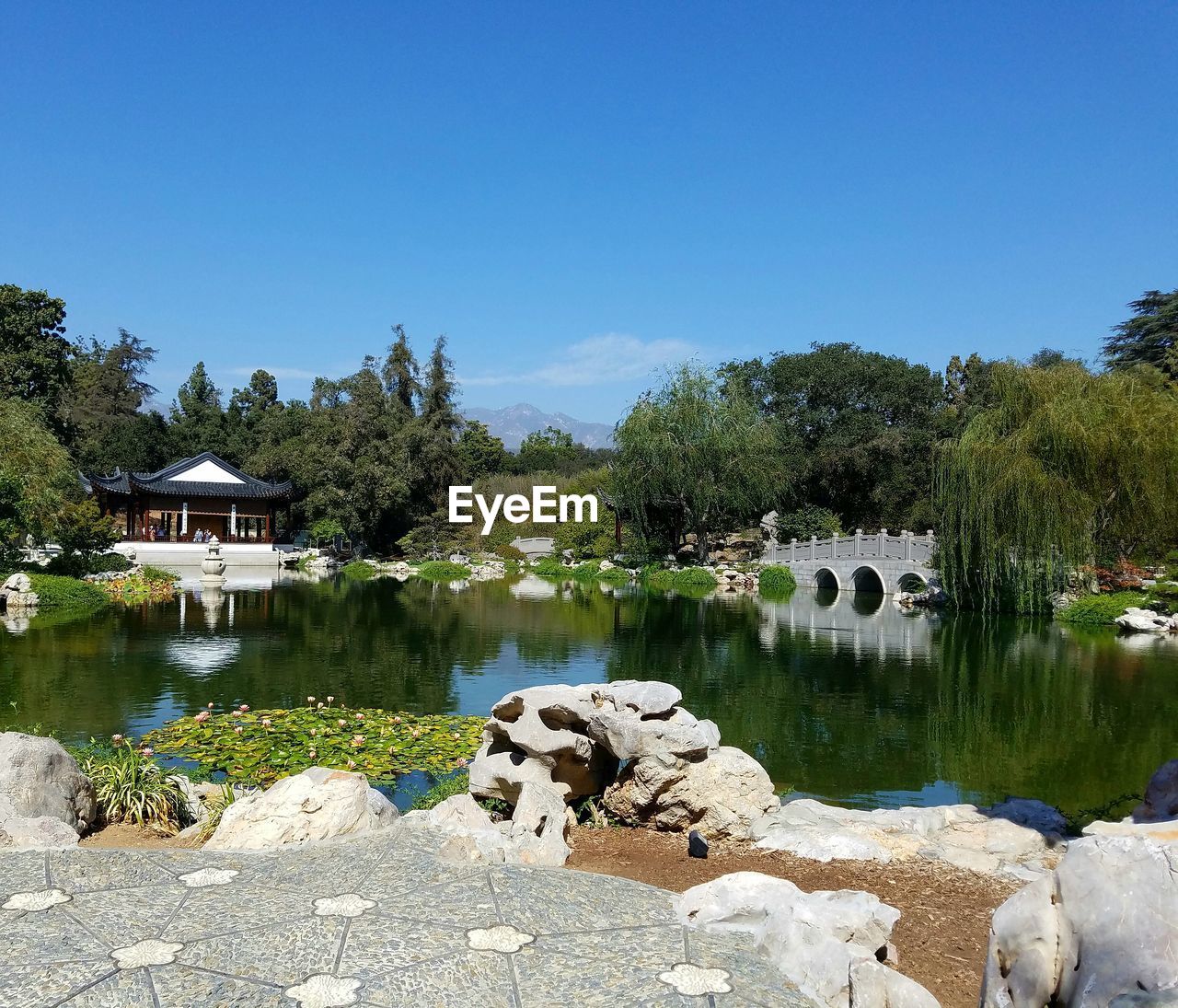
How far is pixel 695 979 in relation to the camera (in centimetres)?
314

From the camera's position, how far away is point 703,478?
29672mm

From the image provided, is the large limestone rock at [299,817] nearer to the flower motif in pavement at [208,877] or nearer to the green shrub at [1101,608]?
the flower motif in pavement at [208,877]

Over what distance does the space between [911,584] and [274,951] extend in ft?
81.6

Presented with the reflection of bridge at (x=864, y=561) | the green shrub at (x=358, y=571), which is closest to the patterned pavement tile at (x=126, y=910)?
the reflection of bridge at (x=864, y=561)

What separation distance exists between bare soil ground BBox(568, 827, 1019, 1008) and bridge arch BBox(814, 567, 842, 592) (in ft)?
76.6

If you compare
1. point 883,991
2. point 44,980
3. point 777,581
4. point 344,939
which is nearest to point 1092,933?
point 883,991

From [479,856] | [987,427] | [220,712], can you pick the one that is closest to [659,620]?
[987,427]

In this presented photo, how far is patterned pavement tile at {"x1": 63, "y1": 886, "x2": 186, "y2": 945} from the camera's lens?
338 centimetres

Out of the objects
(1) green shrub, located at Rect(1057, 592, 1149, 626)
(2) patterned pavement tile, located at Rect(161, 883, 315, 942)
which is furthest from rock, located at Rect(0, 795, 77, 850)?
(1) green shrub, located at Rect(1057, 592, 1149, 626)

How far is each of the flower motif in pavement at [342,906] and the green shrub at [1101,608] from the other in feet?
60.9

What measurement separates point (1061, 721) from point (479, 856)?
27.8ft

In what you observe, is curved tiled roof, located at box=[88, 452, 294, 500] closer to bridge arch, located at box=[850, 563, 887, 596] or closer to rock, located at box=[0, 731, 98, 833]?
bridge arch, located at box=[850, 563, 887, 596]

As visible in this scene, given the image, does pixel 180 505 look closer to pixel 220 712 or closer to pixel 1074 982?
pixel 220 712

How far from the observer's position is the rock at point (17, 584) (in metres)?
18.1
